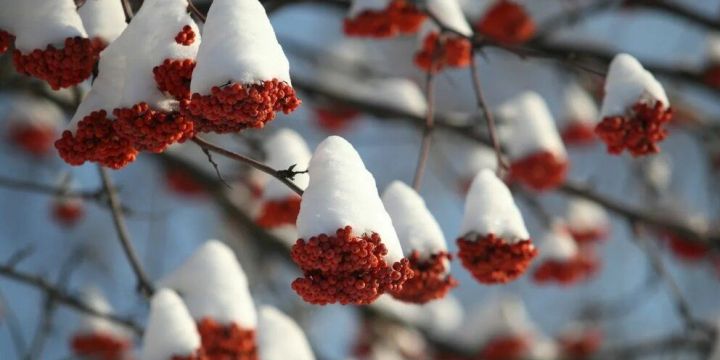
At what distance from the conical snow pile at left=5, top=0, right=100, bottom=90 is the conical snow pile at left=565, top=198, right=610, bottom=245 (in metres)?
4.20

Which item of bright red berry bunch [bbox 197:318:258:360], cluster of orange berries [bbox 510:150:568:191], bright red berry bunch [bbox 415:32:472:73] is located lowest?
bright red berry bunch [bbox 197:318:258:360]

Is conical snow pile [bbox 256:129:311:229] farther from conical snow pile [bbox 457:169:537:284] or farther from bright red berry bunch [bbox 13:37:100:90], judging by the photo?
bright red berry bunch [bbox 13:37:100:90]

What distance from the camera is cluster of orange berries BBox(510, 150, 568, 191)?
4066mm

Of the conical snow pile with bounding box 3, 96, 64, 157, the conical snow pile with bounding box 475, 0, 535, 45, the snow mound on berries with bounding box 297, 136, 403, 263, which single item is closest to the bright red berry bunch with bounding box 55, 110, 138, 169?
the snow mound on berries with bounding box 297, 136, 403, 263

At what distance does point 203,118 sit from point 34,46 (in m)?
0.51

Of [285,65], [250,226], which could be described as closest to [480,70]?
[250,226]

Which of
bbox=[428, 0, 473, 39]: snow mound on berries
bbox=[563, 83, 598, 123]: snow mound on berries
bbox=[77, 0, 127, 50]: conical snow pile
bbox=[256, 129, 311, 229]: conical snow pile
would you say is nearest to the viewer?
bbox=[77, 0, 127, 50]: conical snow pile

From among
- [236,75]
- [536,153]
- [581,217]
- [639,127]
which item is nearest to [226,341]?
[236,75]

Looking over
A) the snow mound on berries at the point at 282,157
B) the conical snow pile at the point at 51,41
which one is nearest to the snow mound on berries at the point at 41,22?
the conical snow pile at the point at 51,41

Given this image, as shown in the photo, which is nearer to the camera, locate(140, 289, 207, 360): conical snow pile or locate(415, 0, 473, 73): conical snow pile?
locate(140, 289, 207, 360): conical snow pile

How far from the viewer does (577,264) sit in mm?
5020

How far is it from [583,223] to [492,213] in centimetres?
360

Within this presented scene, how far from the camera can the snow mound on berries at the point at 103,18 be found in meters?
2.50

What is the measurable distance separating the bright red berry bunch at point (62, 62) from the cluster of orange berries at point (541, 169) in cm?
224
